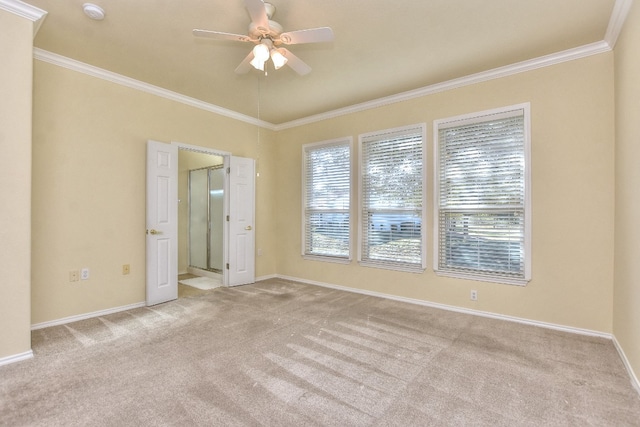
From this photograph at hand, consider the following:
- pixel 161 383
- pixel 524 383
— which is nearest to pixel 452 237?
pixel 524 383

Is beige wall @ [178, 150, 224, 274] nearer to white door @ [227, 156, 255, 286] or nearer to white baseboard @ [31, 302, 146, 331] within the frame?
white door @ [227, 156, 255, 286]

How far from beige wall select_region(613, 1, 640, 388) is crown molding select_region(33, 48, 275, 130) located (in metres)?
4.50

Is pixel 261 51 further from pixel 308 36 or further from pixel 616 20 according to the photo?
pixel 616 20

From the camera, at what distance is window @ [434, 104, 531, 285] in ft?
10.7

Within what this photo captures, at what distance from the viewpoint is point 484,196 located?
3465 millimetres

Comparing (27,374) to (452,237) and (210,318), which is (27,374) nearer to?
(210,318)

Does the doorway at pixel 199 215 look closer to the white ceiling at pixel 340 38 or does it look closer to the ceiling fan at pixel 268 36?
the white ceiling at pixel 340 38

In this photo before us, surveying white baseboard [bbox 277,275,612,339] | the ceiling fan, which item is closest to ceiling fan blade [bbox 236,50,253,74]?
the ceiling fan

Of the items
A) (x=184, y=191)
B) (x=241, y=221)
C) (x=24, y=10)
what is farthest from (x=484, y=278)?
(x=184, y=191)

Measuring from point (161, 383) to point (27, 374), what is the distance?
1012 mm

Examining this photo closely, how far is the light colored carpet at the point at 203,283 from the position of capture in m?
4.83

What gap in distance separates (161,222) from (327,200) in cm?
238

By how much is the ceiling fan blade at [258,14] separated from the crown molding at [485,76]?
91.9 inches

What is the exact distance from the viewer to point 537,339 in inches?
112
